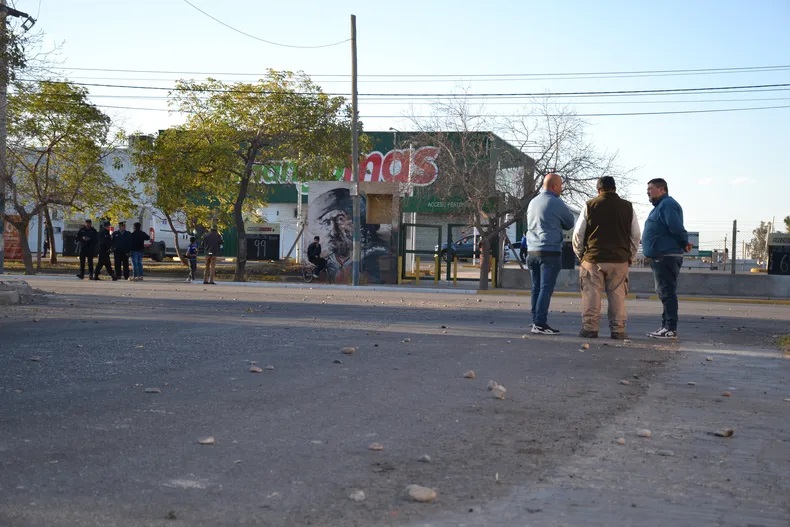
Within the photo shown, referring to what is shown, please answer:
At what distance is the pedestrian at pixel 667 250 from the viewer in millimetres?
11742

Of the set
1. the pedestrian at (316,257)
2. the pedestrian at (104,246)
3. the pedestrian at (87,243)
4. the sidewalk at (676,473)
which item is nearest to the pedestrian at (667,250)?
the sidewalk at (676,473)

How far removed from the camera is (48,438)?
201 inches


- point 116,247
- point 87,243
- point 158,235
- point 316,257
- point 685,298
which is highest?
point 158,235

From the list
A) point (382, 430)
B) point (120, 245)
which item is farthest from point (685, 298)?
point (382, 430)

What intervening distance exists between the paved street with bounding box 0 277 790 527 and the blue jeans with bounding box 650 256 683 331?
67cm

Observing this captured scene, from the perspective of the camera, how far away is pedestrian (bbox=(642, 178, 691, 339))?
38.5 ft

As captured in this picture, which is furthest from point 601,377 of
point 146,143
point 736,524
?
point 146,143

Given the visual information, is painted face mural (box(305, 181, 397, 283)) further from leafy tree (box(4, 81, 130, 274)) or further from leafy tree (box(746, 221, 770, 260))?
leafy tree (box(746, 221, 770, 260))

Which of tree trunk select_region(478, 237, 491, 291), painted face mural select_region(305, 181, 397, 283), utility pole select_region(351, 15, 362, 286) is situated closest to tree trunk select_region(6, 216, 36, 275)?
painted face mural select_region(305, 181, 397, 283)

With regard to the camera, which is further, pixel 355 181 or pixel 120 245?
pixel 355 181

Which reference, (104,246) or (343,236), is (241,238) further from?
(104,246)

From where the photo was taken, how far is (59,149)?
37.0 metres

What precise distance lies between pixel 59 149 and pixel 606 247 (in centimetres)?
3021

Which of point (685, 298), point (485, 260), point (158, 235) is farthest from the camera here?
point (158, 235)
